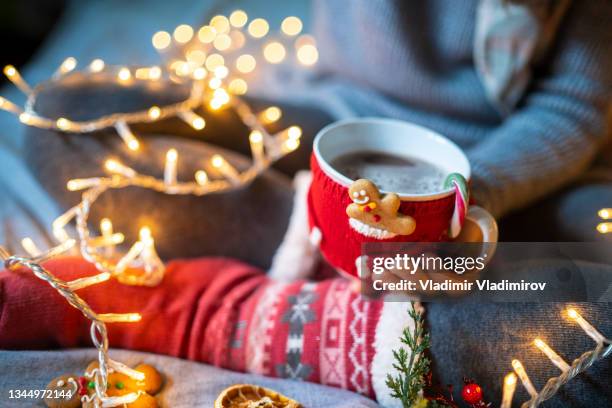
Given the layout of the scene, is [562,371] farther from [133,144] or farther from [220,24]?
[220,24]

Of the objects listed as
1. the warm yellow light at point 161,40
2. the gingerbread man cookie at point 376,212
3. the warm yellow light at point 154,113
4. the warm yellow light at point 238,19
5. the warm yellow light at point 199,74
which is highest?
the warm yellow light at point 238,19

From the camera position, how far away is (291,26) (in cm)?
120

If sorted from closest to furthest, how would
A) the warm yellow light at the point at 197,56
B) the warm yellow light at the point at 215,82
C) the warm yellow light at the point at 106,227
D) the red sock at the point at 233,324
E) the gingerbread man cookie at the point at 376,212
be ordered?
1. the gingerbread man cookie at the point at 376,212
2. the red sock at the point at 233,324
3. the warm yellow light at the point at 106,227
4. the warm yellow light at the point at 215,82
5. the warm yellow light at the point at 197,56

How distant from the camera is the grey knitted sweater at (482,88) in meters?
0.72

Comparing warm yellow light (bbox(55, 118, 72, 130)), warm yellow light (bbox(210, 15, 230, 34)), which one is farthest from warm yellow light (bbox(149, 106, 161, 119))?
warm yellow light (bbox(210, 15, 230, 34))

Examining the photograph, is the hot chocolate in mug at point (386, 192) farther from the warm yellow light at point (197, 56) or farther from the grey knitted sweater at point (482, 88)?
the warm yellow light at point (197, 56)

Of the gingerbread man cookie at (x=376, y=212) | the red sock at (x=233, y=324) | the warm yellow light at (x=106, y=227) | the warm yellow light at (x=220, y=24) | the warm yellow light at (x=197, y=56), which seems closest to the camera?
the gingerbread man cookie at (x=376, y=212)

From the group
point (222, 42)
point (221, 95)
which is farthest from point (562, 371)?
point (222, 42)

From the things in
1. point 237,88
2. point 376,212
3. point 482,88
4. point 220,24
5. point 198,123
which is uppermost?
point 220,24

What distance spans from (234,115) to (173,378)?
1.44ft

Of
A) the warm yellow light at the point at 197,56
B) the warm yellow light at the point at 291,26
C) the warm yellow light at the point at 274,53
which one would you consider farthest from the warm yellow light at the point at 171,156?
the warm yellow light at the point at 291,26

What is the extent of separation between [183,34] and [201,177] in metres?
0.55

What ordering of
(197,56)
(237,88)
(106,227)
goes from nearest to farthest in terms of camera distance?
(106,227)
(237,88)
(197,56)

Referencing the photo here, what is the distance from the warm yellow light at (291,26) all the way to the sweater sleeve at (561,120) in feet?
1.86
